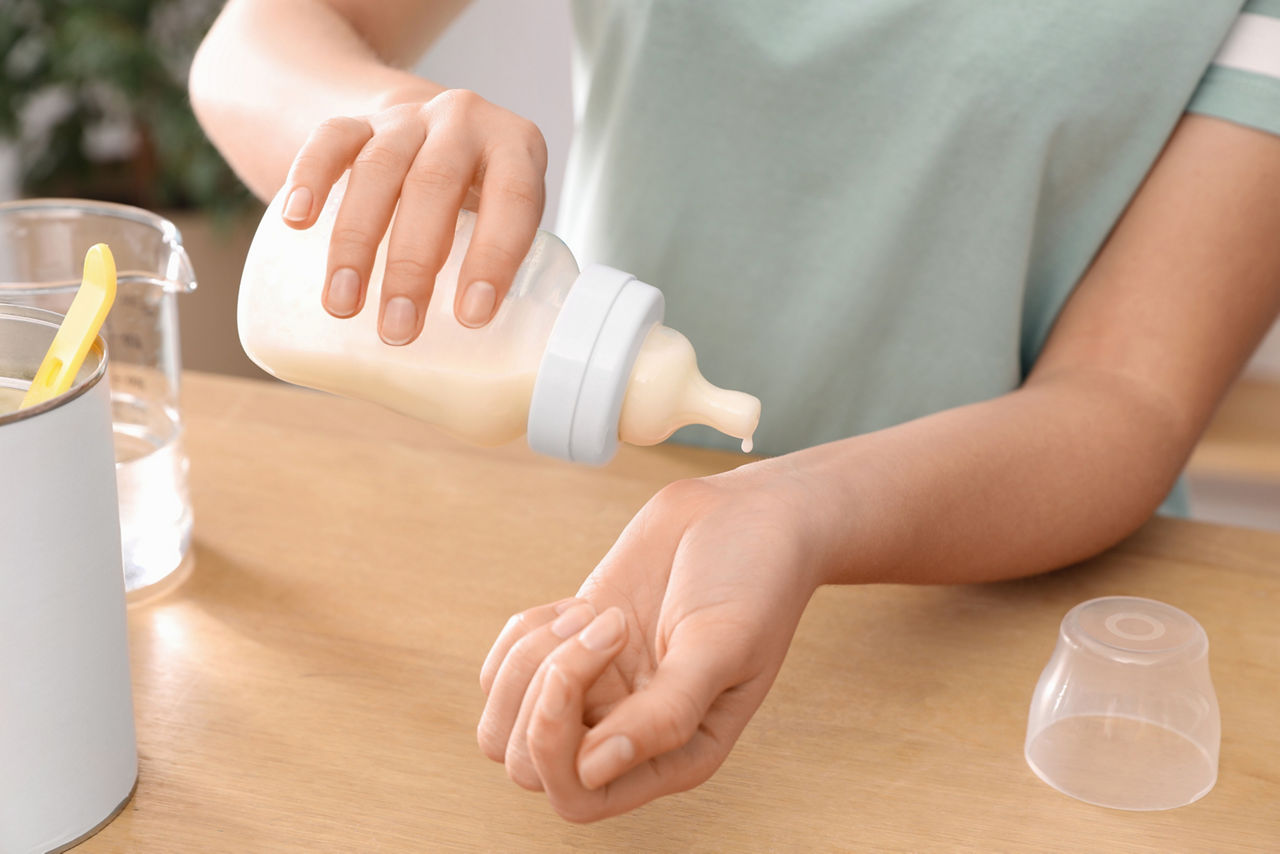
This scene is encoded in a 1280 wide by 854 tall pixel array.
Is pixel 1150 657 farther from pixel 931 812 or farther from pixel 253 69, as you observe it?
pixel 253 69

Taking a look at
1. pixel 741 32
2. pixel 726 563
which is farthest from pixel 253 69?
pixel 726 563

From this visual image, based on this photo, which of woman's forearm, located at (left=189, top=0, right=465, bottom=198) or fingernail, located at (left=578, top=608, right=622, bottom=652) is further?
woman's forearm, located at (left=189, top=0, right=465, bottom=198)

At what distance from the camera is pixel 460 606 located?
0.59 m

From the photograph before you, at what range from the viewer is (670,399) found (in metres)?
0.43

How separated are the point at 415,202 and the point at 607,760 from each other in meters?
0.22

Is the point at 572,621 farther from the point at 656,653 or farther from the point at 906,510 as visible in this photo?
the point at 906,510

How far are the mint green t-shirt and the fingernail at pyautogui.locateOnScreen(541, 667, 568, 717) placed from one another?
53 centimetres

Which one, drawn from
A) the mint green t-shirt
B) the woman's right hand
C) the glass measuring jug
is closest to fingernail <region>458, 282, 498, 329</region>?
the woman's right hand

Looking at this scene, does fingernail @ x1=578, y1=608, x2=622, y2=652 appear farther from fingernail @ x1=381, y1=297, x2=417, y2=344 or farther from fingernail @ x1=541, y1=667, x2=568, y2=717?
fingernail @ x1=381, y1=297, x2=417, y2=344

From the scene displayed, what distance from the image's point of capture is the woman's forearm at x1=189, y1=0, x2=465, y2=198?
0.61 metres

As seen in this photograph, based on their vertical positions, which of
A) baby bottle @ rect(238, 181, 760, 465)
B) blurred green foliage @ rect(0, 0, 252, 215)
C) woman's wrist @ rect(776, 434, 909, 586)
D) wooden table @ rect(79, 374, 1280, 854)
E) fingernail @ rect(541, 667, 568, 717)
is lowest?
blurred green foliage @ rect(0, 0, 252, 215)

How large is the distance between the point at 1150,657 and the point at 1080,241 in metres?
0.37

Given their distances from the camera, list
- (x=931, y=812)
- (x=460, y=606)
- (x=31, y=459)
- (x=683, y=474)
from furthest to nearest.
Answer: (x=683, y=474)
(x=460, y=606)
(x=931, y=812)
(x=31, y=459)

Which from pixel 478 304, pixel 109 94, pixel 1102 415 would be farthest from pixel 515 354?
pixel 109 94
